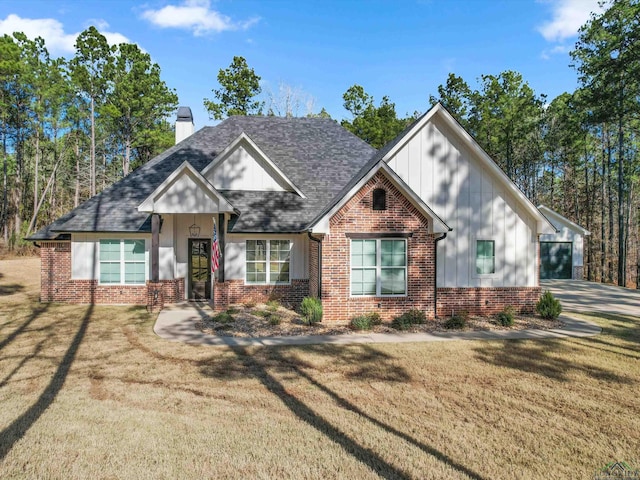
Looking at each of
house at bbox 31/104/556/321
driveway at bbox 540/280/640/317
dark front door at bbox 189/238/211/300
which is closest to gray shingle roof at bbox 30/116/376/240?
house at bbox 31/104/556/321

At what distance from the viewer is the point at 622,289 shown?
20.9 m

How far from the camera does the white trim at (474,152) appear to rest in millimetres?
12859

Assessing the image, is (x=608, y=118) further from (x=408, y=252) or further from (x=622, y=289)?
(x=408, y=252)

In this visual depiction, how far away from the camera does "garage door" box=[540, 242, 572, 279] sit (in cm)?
2455

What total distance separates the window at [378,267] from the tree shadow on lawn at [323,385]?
302 cm

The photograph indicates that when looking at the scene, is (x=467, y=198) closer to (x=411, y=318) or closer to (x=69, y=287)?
(x=411, y=318)

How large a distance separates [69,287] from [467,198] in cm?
1520

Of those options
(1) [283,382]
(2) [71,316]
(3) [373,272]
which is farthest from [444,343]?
(2) [71,316]

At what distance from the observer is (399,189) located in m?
12.0

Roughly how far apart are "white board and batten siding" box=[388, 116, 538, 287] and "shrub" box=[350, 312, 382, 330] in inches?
157

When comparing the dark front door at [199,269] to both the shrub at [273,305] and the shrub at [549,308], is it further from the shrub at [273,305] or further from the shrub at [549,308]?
the shrub at [549,308]

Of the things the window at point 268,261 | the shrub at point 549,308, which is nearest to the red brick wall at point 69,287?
the window at point 268,261

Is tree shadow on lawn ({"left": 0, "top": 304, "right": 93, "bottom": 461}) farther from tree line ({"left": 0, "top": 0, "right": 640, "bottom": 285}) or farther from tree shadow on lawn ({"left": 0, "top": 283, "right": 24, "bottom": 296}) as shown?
tree line ({"left": 0, "top": 0, "right": 640, "bottom": 285})

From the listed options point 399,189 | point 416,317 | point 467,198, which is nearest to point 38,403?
point 416,317
